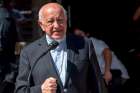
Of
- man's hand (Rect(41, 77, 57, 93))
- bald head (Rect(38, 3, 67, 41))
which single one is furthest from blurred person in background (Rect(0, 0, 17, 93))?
man's hand (Rect(41, 77, 57, 93))

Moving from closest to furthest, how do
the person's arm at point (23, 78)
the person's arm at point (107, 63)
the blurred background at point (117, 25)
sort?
the person's arm at point (23, 78)
the person's arm at point (107, 63)
the blurred background at point (117, 25)

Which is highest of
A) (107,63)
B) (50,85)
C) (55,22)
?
(55,22)

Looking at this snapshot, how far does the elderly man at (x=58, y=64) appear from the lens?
3.99 metres

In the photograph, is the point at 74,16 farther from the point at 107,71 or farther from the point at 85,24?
the point at 107,71

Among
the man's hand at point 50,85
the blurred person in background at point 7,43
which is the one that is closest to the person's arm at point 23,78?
the man's hand at point 50,85

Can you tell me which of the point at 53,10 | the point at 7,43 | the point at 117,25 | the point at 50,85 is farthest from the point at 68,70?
the point at 117,25

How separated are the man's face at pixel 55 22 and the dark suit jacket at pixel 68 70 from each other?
0.13 meters

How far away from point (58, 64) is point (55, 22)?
12.3 inches

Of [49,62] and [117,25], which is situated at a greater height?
[49,62]

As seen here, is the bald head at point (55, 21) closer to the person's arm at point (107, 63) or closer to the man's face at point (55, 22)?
the man's face at point (55, 22)

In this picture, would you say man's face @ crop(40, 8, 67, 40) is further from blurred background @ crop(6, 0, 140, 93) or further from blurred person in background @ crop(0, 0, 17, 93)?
blurred background @ crop(6, 0, 140, 93)

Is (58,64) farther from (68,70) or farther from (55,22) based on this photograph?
(55,22)

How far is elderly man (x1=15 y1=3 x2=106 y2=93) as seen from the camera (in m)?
3.99

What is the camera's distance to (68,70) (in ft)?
13.1
